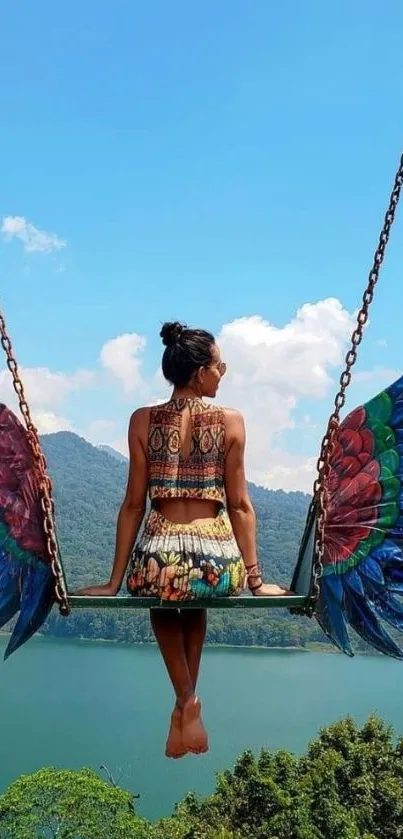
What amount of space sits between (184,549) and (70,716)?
49808mm

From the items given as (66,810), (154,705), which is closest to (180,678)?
(66,810)

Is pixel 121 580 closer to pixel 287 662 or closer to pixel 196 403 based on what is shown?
pixel 196 403

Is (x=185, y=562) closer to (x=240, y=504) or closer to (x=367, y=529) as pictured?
(x=240, y=504)

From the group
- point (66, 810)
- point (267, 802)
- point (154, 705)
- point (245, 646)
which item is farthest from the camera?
point (245, 646)

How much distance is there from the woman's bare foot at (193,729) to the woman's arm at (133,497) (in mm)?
419

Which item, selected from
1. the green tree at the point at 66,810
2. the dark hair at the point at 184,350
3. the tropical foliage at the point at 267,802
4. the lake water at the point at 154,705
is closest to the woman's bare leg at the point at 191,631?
the dark hair at the point at 184,350

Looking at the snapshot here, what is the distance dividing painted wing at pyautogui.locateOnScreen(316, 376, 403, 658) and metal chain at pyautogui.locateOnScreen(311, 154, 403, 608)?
93 mm

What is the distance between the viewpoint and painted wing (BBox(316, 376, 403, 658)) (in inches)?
110

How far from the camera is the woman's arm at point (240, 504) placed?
2.74 m

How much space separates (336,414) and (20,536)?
103 centimetres

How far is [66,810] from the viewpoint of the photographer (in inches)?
676

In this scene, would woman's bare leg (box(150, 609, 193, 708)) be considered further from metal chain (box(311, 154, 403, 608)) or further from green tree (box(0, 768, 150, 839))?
green tree (box(0, 768, 150, 839))

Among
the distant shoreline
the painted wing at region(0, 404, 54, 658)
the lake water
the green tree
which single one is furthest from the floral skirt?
the distant shoreline

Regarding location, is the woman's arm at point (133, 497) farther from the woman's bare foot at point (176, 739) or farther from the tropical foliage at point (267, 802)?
the tropical foliage at point (267, 802)
